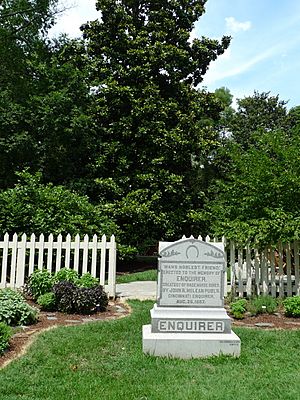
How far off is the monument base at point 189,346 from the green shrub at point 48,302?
2843mm

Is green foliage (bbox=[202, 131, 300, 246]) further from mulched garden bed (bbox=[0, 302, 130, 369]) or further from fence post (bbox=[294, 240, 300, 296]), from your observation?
mulched garden bed (bbox=[0, 302, 130, 369])

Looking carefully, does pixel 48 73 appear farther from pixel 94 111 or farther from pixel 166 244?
pixel 166 244

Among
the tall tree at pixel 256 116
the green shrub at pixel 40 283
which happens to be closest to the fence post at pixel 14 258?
the green shrub at pixel 40 283

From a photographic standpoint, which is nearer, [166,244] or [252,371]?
[252,371]

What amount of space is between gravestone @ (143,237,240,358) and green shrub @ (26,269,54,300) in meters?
3.16

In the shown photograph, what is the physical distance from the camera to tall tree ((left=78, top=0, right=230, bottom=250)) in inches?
603

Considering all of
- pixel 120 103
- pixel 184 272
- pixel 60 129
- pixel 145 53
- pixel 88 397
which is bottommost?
pixel 88 397

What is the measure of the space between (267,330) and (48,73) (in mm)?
12063

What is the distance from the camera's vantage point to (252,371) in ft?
15.1

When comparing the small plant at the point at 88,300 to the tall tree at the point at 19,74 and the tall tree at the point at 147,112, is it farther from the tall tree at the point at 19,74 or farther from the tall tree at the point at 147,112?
the tall tree at the point at 19,74

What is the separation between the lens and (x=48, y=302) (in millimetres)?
7531

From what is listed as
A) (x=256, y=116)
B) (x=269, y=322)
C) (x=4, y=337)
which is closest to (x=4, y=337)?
(x=4, y=337)

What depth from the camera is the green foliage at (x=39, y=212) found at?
9938 millimetres

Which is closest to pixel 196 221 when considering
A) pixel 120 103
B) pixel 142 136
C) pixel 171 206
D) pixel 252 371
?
pixel 171 206
